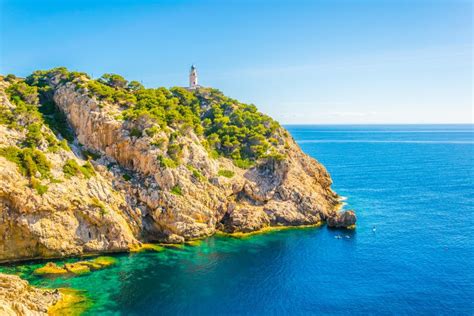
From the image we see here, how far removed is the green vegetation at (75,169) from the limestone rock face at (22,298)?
18.5 metres

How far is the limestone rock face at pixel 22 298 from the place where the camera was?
30.9 metres

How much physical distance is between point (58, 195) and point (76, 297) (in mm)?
15927

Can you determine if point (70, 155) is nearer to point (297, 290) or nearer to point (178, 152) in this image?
point (178, 152)

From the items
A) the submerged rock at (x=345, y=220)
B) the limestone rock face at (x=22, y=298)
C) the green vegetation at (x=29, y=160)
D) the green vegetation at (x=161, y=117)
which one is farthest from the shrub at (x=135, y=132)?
the submerged rock at (x=345, y=220)

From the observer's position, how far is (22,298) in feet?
109

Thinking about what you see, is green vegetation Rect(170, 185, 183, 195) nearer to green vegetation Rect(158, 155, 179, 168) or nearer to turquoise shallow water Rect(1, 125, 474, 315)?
green vegetation Rect(158, 155, 179, 168)

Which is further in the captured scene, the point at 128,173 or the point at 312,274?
the point at 128,173

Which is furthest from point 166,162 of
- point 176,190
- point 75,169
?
point 75,169

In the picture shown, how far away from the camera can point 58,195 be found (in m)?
48.2

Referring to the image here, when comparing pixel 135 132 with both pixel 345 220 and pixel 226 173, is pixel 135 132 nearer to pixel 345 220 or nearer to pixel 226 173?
pixel 226 173

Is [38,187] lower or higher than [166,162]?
lower

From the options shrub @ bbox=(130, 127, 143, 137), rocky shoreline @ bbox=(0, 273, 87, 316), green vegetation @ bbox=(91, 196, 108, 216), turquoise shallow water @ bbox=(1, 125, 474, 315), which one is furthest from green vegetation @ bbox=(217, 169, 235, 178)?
rocky shoreline @ bbox=(0, 273, 87, 316)

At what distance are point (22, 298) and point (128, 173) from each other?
27.3 m

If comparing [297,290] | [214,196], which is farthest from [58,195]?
[297,290]
